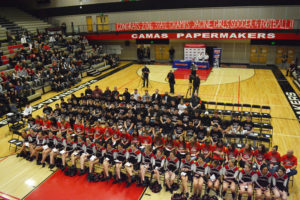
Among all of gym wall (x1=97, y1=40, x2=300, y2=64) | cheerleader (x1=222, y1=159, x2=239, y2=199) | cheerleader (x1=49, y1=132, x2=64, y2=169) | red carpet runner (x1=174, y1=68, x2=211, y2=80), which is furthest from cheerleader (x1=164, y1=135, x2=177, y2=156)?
gym wall (x1=97, y1=40, x2=300, y2=64)

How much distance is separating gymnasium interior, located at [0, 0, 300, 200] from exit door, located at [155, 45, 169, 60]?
0.43ft

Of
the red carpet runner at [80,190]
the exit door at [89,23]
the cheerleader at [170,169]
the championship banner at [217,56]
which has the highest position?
the exit door at [89,23]

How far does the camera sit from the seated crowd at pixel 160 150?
709 cm

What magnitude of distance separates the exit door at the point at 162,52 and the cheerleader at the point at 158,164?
21.0m

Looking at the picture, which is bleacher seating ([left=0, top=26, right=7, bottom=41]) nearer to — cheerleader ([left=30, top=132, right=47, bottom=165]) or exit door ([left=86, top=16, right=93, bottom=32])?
exit door ([left=86, top=16, right=93, bottom=32])

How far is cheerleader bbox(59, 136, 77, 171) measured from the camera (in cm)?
893

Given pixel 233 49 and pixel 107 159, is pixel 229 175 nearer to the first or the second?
pixel 107 159

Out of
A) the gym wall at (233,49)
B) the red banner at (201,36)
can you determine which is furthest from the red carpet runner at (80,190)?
the gym wall at (233,49)

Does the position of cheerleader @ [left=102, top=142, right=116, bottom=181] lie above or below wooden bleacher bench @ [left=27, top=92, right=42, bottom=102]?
below

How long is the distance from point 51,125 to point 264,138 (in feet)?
31.0

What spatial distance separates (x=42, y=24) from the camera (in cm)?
2927

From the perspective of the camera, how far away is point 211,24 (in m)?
22.5

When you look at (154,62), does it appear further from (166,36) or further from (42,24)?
(42,24)

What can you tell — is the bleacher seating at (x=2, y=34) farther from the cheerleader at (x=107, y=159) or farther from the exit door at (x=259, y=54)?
the exit door at (x=259, y=54)
